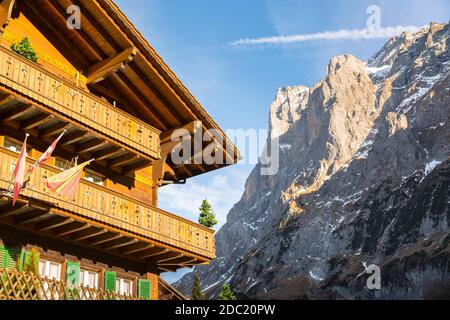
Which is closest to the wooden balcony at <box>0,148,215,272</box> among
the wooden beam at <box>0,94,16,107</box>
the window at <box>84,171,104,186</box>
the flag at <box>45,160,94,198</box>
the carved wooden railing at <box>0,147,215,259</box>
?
the carved wooden railing at <box>0,147,215,259</box>

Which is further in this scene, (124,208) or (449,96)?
(449,96)

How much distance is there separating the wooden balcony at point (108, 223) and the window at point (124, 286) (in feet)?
2.79

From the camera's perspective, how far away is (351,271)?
16675 cm

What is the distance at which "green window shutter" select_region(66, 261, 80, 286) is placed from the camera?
64.3 feet

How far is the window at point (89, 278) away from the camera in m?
20.6

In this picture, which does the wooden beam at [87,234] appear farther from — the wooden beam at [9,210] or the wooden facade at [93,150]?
the wooden beam at [9,210]

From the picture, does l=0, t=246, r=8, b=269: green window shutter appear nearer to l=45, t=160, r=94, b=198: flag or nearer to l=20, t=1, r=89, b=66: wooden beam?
l=45, t=160, r=94, b=198: flag

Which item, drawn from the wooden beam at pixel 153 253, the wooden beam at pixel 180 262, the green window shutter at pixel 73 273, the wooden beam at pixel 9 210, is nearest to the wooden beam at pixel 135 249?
the wooden beam at pixel 153 253

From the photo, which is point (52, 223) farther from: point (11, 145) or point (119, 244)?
point (119, 244)

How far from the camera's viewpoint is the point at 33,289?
1633 cm

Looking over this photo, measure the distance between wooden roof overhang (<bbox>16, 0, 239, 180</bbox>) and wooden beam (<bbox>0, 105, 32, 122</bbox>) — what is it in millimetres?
4640

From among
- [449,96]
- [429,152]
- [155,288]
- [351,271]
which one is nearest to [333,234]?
[351,271]

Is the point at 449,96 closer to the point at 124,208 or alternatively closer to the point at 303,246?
the point at 303,246
